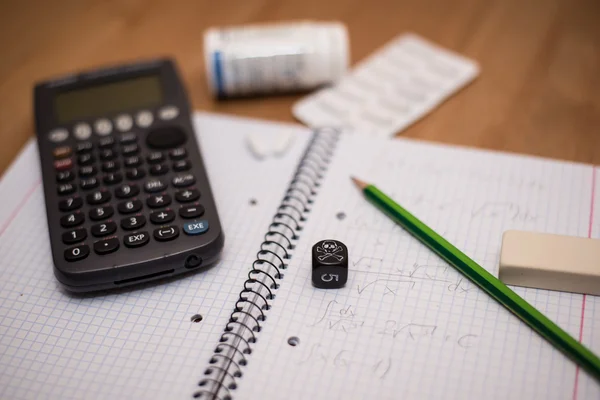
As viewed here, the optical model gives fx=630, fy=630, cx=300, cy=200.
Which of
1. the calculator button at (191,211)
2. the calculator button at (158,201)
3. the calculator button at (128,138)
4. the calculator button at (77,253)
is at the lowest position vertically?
the calculator button at (77,253)

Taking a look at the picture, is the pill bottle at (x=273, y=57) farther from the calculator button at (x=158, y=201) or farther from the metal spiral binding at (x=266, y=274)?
the calculator button at (x=158, y=201)

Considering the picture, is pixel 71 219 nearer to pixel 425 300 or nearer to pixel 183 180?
pixel 183 180

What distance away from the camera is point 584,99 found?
29.3 inches

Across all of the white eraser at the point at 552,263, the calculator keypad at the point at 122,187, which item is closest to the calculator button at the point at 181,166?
the calculator keypad at the point at 122,187

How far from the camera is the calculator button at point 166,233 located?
0.55 meters

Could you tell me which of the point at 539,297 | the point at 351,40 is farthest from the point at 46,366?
the point at 351,40

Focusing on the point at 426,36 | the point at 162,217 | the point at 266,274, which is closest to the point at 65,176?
the point at 162,217

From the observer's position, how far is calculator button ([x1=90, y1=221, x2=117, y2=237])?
1.81ft

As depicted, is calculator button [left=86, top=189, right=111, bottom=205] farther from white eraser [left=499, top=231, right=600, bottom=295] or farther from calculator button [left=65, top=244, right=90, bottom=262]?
white eraser [left=499, top=231, right=600, bottom=295]

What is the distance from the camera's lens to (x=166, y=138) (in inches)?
25.3

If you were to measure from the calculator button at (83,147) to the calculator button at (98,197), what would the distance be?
68 mm

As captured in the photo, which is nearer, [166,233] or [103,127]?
[166,233]

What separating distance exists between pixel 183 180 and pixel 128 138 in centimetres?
9

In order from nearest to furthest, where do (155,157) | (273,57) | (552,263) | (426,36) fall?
(552,263) → (155,157) → (273,57) → (426,36)
